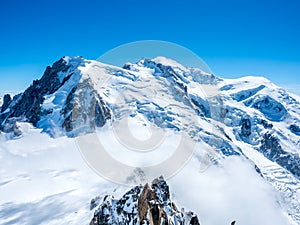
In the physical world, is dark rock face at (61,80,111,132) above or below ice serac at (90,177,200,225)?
above

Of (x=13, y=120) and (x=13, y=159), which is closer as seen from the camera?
(x=13, y=159)

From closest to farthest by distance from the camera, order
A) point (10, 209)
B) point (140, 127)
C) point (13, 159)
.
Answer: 1. point (10, 209)
2. point (13, 159)
3. point (140, 127)

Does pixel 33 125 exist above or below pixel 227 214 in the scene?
above

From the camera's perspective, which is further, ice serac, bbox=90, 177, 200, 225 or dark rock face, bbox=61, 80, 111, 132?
dark rock face, bbox=61, 80, 111, 132

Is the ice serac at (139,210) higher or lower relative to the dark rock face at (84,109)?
lower

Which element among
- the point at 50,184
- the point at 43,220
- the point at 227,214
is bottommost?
the point at 227,214

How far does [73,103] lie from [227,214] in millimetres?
101066

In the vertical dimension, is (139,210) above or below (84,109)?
below

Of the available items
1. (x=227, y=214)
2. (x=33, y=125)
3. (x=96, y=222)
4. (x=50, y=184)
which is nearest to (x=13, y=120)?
(x=33, y=125)

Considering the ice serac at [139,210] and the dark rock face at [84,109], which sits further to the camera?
the dark rock face at [84,109]

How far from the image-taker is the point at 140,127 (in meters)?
200

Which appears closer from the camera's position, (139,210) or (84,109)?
(139,210)

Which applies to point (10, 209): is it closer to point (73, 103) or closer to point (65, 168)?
point (65, 168)

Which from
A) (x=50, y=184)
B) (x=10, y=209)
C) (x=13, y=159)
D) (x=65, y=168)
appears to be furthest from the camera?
(x=13, y=159)
